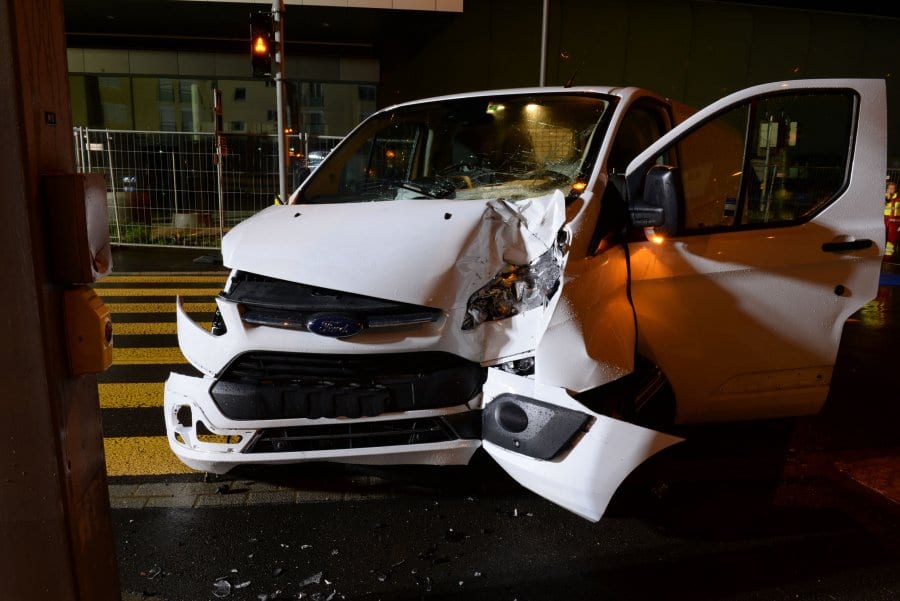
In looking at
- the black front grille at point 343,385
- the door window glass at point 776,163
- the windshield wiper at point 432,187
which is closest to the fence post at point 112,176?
the windshield wiper at point 432,187

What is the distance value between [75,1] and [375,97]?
7091 millimetres

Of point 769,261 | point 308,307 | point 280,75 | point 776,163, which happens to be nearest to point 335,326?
point 308,307

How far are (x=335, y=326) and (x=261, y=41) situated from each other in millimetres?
7820

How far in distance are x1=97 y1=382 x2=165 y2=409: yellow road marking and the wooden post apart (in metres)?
3.40

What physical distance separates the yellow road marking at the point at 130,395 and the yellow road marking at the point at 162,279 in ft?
13.7

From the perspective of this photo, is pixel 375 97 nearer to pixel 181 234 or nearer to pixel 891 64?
pixel 181 234

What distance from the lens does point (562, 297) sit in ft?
8.98

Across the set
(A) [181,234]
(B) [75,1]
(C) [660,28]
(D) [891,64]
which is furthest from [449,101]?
(D) [891,64]

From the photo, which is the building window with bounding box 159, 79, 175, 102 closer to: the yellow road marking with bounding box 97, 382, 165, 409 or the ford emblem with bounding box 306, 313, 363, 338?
the yellow road marking with bounding box 97, 382, 165, 409

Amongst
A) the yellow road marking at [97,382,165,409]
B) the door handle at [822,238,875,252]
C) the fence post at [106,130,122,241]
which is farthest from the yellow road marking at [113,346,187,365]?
the fence post at [106,130,122,241]

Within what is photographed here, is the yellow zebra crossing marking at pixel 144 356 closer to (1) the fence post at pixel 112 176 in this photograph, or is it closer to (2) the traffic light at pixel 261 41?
(1) the fence post at pixel 112 176

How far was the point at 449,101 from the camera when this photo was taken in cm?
461

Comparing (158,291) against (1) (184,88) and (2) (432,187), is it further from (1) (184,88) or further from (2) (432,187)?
(1) (184,88)

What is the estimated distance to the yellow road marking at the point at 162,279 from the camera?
30.5 ft
